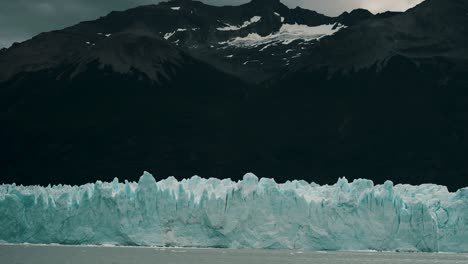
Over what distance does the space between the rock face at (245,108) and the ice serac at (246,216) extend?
81.3 meters

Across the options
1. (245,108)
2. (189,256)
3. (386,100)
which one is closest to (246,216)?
(189,256)

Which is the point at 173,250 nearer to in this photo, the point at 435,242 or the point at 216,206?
the point at 216,206

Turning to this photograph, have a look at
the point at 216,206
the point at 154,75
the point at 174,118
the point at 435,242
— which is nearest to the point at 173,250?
the point at 216,206

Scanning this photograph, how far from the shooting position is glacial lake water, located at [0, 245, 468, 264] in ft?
151

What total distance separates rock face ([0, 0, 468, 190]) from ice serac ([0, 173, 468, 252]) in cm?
8127

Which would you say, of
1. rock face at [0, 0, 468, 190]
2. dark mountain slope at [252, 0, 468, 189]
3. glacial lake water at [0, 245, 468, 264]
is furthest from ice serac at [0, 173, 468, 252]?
dark mountain slope at [252, 0, 468, 189]

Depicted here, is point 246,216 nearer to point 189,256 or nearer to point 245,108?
point 189,256

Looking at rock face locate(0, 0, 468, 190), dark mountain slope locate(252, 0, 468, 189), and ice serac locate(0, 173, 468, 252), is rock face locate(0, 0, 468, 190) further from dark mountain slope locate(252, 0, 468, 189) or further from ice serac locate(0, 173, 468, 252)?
ice serac locate(0, 173, 468, 252)

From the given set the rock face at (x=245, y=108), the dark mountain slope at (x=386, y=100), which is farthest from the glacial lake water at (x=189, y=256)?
the dark mountain slope at (x=386, y=100)

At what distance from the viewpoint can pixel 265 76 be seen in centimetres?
18988

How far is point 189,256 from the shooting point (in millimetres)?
50219

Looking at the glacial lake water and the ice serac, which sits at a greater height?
the ice serac

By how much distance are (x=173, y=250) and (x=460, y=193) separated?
58.9 feet

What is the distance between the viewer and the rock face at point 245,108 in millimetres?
142500
